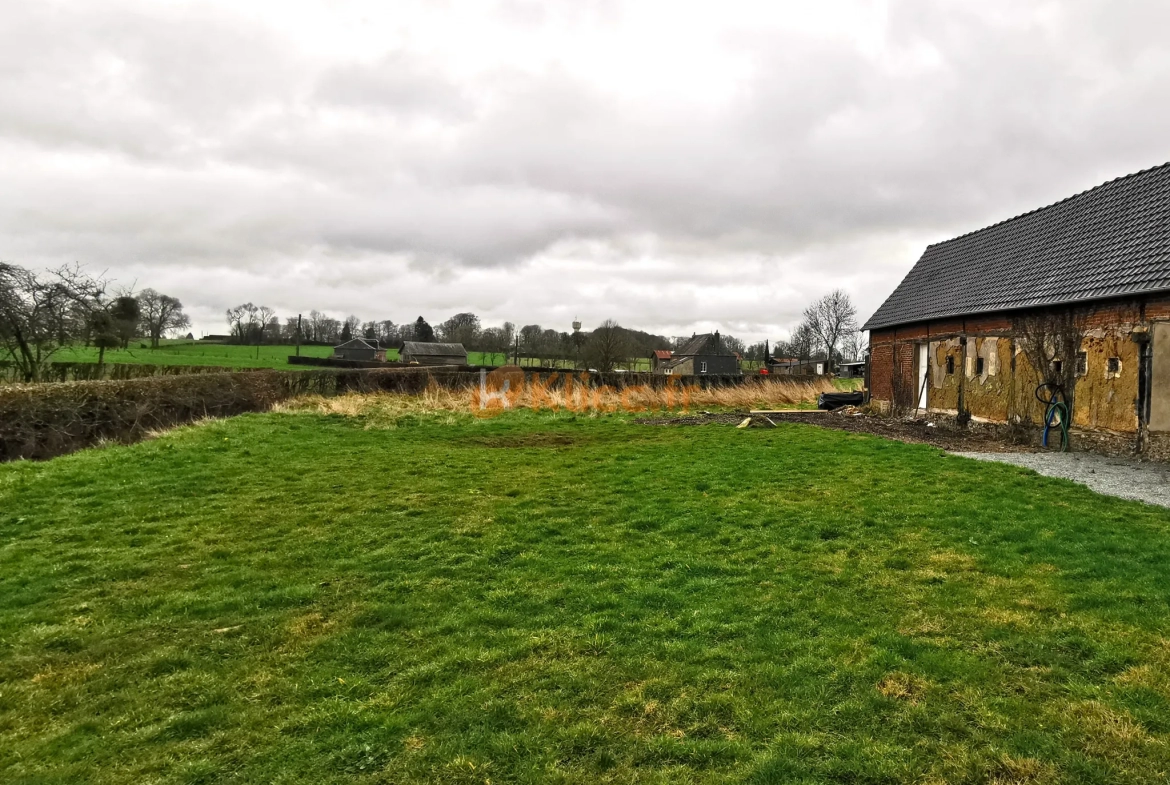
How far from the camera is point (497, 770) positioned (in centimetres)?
281

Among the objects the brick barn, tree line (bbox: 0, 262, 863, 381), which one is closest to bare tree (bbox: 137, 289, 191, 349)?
tree line (bbox: 0, 262, 863, 381)

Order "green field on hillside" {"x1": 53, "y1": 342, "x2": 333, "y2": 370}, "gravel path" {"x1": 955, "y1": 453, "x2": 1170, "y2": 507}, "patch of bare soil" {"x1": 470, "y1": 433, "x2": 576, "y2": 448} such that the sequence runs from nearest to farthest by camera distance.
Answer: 1. "gravel path" {"x1": 955, "y1": 453, "x2": 1170, "y2": 507}
2. "patch of bare soil" {"x1": 470, "y1": 433, "x2": 576, "y2": 448}
3. "green field on hillside" {"x1": 53, "y1": 342, "x2": 333, "y2": 370}

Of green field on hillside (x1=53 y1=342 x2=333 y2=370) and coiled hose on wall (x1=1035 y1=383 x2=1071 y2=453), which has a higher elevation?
green field on hillside (x1=53 y1=342 x2=333 y2=370)

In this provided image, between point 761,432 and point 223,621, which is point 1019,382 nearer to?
point 761,432

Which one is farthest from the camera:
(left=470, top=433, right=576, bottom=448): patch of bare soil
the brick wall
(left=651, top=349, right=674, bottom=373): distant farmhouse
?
(left=651, top=349, right=674, bottom=373): distant farmhouse

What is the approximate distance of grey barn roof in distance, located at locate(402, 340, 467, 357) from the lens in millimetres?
69812

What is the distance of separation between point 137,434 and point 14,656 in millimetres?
12065

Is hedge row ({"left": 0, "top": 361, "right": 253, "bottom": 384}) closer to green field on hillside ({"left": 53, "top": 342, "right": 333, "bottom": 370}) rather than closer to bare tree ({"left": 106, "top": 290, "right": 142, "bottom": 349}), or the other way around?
bare tree ({"left": 106, "top": 290, "right": 142, "bottom": 349})

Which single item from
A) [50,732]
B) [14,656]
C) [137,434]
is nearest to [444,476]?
[14,656]

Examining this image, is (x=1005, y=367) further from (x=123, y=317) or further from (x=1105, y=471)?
(x=123, y=317)

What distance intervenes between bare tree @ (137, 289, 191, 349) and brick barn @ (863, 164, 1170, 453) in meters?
54.7

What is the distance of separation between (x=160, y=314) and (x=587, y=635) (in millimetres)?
66489

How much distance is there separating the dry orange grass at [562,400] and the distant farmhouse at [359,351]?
1948 inches

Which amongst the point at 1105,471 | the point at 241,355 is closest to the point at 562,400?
the point at 1105,471
